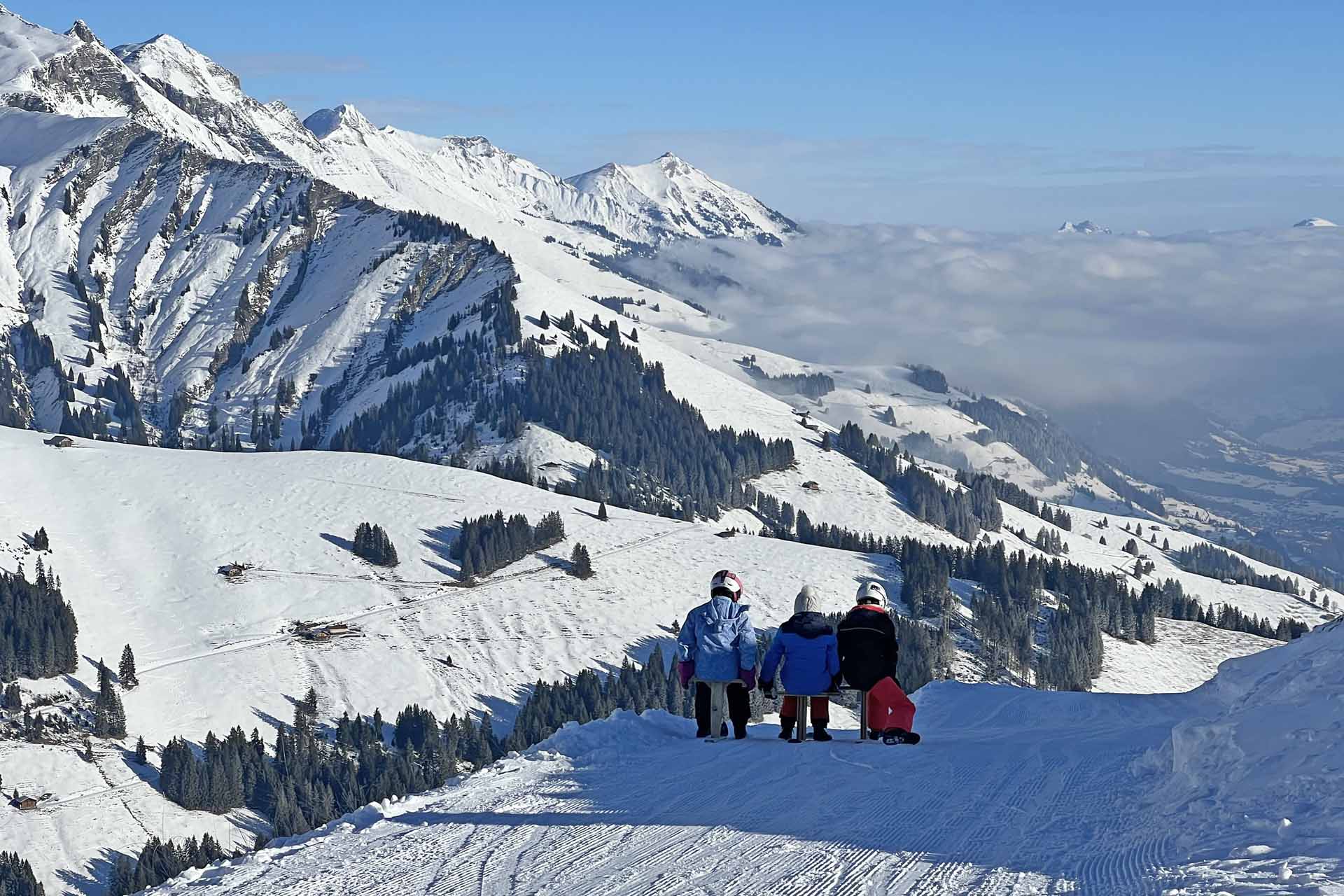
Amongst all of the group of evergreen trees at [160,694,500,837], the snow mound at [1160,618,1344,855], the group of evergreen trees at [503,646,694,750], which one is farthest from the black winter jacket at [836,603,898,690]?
the group of evergreen trees at [503,646,694,750]

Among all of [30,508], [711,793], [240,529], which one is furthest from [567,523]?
[711,793]

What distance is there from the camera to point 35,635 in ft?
440

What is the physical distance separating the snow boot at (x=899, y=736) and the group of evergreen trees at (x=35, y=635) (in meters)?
125

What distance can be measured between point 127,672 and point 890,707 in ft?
401

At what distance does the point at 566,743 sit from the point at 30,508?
508 feet

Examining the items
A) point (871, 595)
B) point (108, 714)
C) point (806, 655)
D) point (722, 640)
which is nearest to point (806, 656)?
point (806, 655)

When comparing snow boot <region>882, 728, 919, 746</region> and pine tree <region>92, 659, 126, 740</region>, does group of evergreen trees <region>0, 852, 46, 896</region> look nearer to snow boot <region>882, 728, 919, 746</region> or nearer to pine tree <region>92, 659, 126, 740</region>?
pine tree <region>92, 659, 126, 740</region>

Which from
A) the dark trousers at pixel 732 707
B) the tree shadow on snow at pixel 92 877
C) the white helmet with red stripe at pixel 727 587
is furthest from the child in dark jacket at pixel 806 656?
the tree shadow on snow at pixel 92 877

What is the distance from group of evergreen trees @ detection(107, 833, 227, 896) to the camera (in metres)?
100

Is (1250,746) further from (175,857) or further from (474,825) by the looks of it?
(175,857)

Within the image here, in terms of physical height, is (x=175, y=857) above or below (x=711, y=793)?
below

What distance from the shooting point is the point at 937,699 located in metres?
39.1

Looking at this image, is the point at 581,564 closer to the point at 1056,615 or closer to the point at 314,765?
the point at 314,765

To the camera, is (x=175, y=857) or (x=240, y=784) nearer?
(x=175, y=857)
